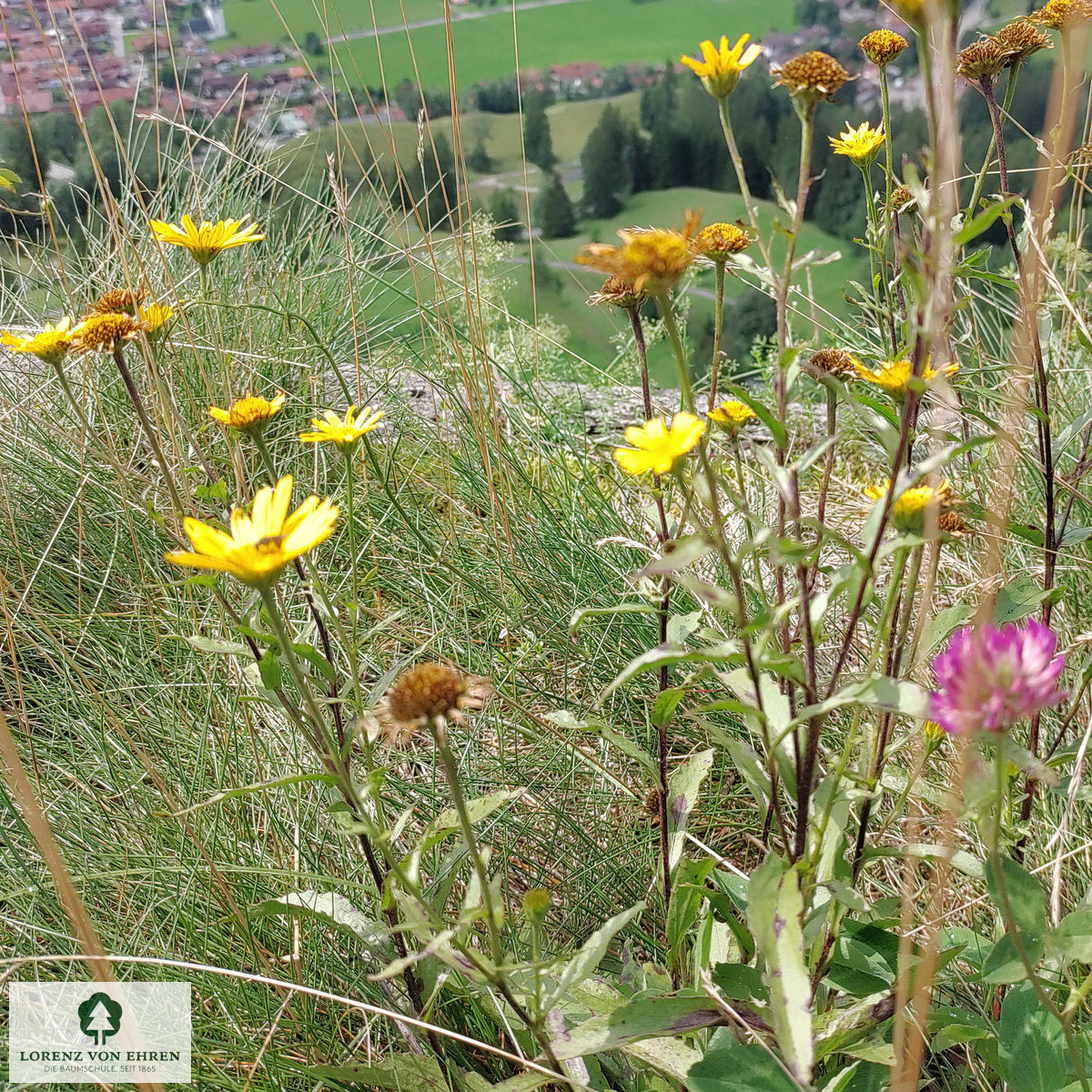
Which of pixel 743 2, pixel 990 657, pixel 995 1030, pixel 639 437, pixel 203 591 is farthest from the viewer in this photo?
pixel 743 2

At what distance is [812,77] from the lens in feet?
1.98

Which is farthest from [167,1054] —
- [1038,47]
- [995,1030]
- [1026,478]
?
[1026,478]

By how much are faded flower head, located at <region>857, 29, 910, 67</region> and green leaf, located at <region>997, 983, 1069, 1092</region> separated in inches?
36.6

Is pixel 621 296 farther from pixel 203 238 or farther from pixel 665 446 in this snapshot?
pixel 203 238

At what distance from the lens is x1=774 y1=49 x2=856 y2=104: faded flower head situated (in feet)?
1.97

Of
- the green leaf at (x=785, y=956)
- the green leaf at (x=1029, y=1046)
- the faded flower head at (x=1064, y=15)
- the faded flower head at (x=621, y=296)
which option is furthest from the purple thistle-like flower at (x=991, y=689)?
the faded flower head at (x=1064, y=15)

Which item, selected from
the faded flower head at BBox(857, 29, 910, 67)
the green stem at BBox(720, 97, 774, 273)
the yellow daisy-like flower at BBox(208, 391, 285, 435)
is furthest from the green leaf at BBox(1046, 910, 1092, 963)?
the faded flower head at BBox(857, 29, 910, 67)

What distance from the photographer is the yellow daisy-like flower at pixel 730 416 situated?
0.74 m

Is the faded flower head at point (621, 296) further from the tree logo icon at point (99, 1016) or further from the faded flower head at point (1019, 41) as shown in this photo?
the tree logo icon at point (99, 1016)

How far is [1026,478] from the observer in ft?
4.88

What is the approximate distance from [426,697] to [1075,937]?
1.56 feet

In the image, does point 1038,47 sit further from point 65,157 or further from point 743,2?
point 743,2

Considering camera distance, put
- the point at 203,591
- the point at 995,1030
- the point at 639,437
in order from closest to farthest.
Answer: the point at 639,437 → the point at 995,1030 → the point at 203,591

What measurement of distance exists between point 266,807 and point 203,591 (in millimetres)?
547
